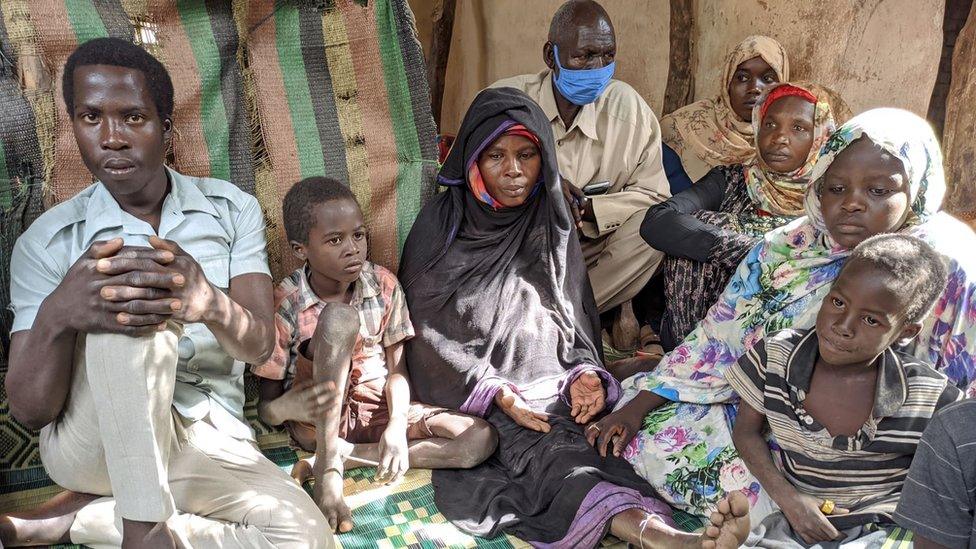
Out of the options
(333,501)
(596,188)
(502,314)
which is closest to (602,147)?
(596,188)

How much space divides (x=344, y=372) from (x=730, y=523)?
133 centimetres

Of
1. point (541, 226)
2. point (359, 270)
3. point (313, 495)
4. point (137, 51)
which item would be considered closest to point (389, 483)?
point (313, 495)

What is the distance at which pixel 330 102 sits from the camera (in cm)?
369

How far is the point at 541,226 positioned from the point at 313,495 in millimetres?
1348

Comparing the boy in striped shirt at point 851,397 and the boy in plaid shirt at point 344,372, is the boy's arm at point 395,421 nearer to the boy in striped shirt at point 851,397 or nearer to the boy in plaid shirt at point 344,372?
the boy in plaid shirt at point 344,372

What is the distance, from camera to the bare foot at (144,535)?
214 cm

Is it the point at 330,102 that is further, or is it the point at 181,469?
the point at 330,102

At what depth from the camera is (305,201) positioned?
121 inches

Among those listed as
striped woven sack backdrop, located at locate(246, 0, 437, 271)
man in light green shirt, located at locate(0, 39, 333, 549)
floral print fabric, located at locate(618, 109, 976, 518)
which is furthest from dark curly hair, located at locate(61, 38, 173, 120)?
floral print fabric, located at locate(618, 109, 976, 518)

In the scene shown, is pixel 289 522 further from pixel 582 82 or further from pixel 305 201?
pixel 582 82

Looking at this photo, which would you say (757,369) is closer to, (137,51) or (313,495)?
(313,495)

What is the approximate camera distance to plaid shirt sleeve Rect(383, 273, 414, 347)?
3.22 m

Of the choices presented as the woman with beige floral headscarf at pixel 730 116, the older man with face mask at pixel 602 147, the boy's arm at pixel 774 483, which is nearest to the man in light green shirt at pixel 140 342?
the boy's arm at pixel 774 483

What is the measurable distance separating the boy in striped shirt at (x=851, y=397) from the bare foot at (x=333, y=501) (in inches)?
48.6
